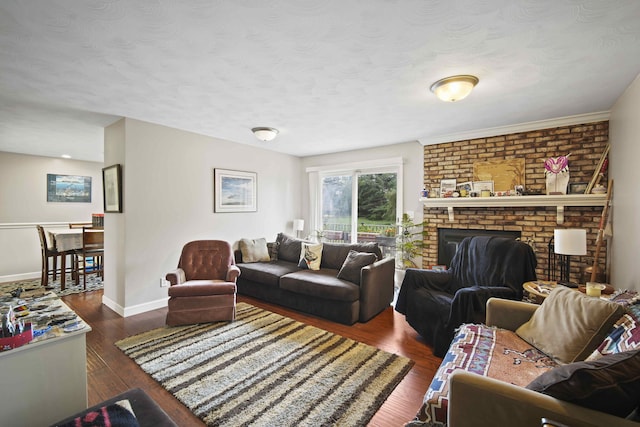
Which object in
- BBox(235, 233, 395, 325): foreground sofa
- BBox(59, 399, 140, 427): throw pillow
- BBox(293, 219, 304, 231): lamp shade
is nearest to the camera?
BBox(59, 399, 140, 427): throw pillow

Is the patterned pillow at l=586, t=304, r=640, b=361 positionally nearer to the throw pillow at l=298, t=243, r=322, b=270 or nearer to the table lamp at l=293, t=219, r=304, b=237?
the throw pillow at l=298, t=243, r=322, b=270

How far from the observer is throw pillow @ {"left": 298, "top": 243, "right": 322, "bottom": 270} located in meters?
4.12

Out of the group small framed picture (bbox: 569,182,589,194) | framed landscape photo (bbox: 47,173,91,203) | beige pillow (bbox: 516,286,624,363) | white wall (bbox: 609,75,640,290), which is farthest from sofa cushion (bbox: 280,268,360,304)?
framed landscape photo (bbox: 47,173,91,203)

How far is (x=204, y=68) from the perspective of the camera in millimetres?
2229

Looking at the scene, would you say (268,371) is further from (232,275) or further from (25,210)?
(25,210)

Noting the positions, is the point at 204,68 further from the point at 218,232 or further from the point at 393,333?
the point at 393,333

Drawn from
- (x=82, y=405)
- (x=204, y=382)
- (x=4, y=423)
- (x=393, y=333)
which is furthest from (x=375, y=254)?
(x=4, y=423)

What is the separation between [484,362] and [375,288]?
186 cm

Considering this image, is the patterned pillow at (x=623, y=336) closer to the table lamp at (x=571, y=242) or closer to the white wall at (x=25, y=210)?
the table lamp at (x=571, y=242)

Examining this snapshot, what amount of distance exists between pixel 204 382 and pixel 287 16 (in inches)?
101

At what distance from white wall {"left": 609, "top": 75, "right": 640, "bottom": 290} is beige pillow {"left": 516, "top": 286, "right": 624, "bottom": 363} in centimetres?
109

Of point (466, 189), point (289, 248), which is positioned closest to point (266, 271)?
point (289, 248)

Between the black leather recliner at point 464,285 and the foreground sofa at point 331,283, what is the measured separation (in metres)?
0.45

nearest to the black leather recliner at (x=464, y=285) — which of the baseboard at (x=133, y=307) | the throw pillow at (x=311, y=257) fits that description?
the throw pillow at (x=311, y=257)
